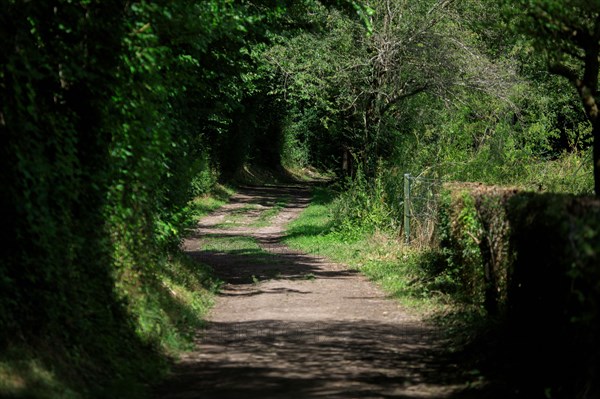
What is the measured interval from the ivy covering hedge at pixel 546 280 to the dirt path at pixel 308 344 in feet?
3.26

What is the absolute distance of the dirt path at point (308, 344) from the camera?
9328mm

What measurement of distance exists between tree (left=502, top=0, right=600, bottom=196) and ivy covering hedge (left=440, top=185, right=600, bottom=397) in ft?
5.47

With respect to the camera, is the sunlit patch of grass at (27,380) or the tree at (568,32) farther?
the tree at (568,32)

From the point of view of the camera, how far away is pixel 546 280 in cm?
850

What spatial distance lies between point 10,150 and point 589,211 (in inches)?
197

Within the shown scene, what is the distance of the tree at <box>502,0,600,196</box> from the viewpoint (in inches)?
465

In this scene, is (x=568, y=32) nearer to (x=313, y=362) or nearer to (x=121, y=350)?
(x=313, y=362)

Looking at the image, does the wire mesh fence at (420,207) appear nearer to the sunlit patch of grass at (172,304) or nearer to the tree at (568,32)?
the sunlit patch of grass at (172,304)

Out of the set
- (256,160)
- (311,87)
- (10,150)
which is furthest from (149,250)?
(256,160)

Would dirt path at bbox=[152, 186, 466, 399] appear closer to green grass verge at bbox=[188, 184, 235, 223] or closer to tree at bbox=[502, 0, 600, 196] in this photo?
tree at bbox=[502, 0, 600, 196]

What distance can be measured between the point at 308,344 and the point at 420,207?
8.96 meters

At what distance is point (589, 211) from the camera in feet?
24.3

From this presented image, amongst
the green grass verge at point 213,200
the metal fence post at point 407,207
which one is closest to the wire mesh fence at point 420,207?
the metal fence post at point 407,207

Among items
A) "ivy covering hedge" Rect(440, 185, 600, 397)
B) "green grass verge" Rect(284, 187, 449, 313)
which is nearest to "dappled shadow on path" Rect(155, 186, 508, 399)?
"green grass verge" Rect(284, 187, 449, 313)
